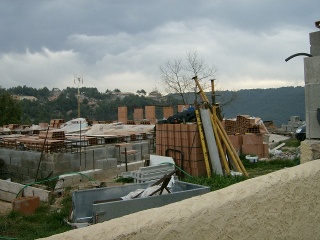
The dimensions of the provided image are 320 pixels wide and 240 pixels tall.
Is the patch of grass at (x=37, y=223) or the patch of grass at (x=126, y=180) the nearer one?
the patch of grass at (x=37, y=223)

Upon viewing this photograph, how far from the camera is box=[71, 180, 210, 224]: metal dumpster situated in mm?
4919

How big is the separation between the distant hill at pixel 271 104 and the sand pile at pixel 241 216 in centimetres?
4436

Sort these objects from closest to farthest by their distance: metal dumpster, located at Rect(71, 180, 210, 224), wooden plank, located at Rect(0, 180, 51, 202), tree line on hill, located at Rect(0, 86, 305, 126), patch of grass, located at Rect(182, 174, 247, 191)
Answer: metal dumpster, located at Rect(71, 180, 210, 224) → patch of grass, located at Rect(182, 174, 247, 191) → wooden plank, located at Rect(0, 180, 51, 202) → tree line on hill, located at Rect(0, 86, 305, 126)

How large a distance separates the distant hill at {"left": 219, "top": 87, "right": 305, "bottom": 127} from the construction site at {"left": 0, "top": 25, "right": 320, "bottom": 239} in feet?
120

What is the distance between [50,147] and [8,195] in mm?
2251

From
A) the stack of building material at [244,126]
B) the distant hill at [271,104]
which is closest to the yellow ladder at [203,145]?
the stack of building material at [244,126]

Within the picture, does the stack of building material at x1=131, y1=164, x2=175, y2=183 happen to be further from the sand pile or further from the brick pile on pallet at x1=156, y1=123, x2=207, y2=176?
the sand pile

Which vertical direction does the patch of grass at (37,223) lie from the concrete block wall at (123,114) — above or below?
below

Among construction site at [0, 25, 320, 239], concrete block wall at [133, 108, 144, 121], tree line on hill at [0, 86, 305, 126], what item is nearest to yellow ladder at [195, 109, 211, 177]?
construction site at [0, 25, 320, 239]

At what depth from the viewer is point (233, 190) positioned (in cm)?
272

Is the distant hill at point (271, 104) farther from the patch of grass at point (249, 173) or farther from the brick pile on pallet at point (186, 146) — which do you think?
the brick pile on pallet at point (186, 146)

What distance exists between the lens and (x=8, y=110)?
3444 cm

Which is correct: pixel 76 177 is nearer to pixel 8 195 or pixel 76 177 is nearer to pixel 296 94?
pixel 8 195

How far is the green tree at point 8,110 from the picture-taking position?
33906mm
